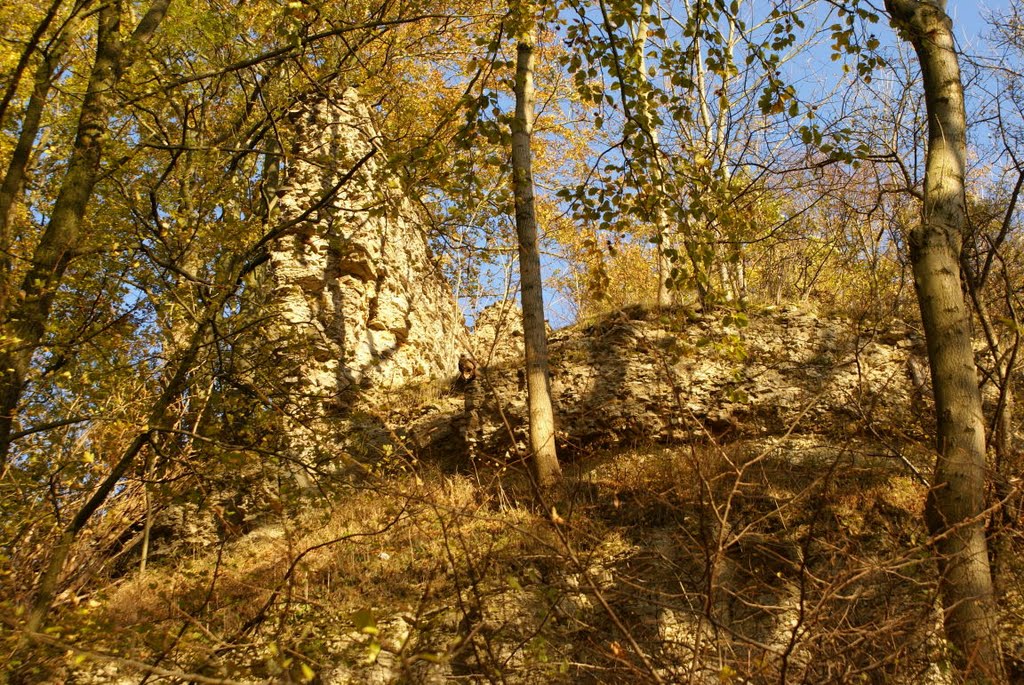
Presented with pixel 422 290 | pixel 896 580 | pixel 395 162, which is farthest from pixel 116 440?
pixel 896 580

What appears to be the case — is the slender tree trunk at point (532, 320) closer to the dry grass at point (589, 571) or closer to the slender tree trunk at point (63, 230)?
the dry grass at point (589, 571)

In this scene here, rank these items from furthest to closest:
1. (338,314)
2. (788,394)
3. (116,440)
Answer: (338,314) < (788,394) < (116,440)

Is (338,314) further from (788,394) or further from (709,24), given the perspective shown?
(709,24)

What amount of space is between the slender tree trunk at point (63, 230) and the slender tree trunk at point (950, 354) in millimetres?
5756

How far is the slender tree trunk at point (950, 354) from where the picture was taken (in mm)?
4359

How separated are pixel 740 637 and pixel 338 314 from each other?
9477 mm

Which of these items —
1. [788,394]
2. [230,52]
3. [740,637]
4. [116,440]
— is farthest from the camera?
[788,394]

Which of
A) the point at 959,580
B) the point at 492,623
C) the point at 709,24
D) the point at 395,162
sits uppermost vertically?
the point at 709,24

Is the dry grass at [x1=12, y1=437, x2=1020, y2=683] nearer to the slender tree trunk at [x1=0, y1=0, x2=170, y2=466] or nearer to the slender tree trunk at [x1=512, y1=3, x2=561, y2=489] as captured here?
the slender tree trunk at [x1=512, y1=3, x2=561, y2=489]

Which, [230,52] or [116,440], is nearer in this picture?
[230,52]

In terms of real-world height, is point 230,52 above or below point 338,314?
Answer: above

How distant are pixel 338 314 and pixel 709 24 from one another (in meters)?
8.11

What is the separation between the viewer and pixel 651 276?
65.8 ft

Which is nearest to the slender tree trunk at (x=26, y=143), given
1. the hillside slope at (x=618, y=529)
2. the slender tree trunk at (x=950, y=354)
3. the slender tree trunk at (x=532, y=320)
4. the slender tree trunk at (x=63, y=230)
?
the slender tree trunk at (x=63, y=230)
